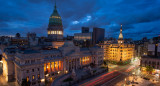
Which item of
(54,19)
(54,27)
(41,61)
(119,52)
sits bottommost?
(119,52)

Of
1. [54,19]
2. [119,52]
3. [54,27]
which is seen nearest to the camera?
[54,27]

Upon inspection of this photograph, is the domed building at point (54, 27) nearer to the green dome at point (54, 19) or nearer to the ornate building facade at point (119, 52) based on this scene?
the green dome at point (54, 19)

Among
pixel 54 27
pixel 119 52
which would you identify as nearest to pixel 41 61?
pixel 54 27

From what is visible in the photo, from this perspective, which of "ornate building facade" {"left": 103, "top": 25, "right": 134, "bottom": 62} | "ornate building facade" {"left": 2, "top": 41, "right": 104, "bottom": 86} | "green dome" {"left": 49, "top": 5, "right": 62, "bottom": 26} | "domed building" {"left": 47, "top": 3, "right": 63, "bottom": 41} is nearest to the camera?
"ornate building facade" {"left": 2, "top": 41, "right": 104, "bottom": 86}

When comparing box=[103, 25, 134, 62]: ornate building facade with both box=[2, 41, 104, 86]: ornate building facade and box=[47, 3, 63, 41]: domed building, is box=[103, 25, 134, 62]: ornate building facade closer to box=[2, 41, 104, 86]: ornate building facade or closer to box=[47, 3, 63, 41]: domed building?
box=[2, 41, 104, 86]: ornate building facade

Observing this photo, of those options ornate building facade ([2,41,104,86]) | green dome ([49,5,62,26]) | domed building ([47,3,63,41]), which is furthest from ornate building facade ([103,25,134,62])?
green dome ([49,5,62,26])

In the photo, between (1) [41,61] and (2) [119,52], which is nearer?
(1) [41,61]

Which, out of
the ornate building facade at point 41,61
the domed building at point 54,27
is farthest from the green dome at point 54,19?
the ornate building facade at point 41,61

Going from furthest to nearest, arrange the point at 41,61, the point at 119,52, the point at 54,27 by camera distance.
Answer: the point at 119,52
the point at 54,27
the point at 41,61

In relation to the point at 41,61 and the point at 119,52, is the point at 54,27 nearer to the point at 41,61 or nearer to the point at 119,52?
the point at 41,61

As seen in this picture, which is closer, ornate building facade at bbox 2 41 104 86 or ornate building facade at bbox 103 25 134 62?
ornate building facade at bbox 2 41 104 86

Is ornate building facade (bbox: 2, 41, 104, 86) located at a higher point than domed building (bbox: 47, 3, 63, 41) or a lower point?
lower

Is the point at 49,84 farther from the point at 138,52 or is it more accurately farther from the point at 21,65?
the point at 138,52

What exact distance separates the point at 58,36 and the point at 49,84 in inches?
1673
